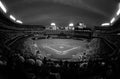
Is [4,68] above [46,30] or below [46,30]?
below

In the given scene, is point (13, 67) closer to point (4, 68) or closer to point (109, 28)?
point (4, 68)

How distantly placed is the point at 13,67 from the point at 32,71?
0.85 m

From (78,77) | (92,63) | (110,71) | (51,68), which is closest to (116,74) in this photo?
(110,71)

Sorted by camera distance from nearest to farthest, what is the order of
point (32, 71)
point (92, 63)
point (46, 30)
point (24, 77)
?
point (24, 77), point (32, 71), point (92, 63), point (46, 30)

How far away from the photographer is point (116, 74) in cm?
514

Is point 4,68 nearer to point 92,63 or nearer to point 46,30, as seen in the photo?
point 92,63

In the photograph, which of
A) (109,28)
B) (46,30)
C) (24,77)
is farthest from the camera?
(46,30)

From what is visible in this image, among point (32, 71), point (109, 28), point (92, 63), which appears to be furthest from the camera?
point (109, 28)

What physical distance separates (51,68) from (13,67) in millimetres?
1663

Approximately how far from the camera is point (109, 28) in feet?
57.0

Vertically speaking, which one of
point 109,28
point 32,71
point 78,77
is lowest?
point 78,77

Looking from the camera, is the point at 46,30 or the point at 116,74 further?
the point at 46,30

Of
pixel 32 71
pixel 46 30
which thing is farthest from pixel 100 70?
pixel 46 30

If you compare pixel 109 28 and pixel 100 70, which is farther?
pixel 109 28
